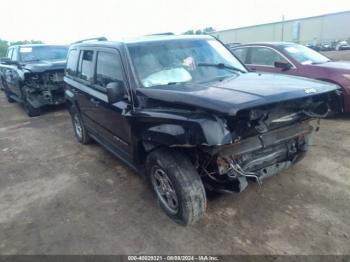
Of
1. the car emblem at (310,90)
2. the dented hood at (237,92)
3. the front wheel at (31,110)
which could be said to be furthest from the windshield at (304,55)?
the front wheel at (31,110)

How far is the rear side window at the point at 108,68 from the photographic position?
3633mm

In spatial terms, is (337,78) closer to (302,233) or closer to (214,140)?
(302,233)

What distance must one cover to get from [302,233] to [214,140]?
1343mm

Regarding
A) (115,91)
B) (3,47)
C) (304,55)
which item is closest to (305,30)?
(3,47)

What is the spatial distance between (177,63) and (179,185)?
4.99 ft

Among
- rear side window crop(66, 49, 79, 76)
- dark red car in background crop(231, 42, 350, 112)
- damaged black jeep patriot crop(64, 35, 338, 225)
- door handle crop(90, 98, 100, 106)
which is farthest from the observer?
dark red car in background crop(231, 42, 350, 112)

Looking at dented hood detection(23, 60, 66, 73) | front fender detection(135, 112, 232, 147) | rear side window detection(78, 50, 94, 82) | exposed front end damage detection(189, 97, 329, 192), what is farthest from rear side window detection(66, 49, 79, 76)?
exposed front end damage detection(189, 97, 329, 192)

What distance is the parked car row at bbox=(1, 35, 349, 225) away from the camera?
264 cm

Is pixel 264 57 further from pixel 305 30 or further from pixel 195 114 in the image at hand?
pixel 305 30

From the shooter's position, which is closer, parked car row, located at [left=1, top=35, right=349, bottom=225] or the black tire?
parked car row, located at [left=1, top=35, right=349, bottom=225]

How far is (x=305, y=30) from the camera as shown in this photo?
4853cm

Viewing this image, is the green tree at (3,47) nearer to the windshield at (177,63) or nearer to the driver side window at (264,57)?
the driver side window at (264,57)

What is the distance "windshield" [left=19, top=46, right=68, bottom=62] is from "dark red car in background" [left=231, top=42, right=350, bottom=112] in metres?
5.68

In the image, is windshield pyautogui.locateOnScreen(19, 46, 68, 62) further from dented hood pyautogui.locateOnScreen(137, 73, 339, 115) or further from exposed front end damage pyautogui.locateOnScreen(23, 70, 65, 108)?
dented hood pyautogui.locateOnScreen(137, 73, 339, 115)
